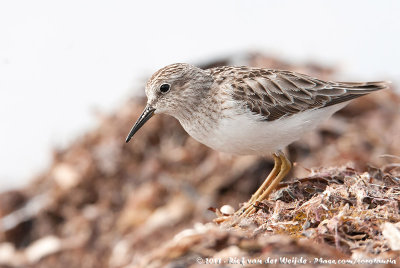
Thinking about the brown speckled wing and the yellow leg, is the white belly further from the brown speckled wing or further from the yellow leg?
the yellow leg

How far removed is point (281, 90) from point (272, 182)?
1.13 meters

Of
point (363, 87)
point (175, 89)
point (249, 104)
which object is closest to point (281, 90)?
point (249, 104)

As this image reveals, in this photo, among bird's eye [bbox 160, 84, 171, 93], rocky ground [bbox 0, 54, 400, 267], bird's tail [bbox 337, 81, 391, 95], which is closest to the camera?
bird's eye [bbox 160, 84, 171, 93]

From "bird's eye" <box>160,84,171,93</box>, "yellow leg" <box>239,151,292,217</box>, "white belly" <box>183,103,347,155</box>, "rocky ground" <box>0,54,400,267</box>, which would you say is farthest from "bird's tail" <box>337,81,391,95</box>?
"bird's eye" <box>160,84,171,93</box>

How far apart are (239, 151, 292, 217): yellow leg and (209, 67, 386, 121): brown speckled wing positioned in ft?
1.90

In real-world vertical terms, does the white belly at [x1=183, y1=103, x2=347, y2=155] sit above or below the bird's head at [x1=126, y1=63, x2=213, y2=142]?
below

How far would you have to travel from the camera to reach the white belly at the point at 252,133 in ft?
19.6

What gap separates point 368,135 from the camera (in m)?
10.5

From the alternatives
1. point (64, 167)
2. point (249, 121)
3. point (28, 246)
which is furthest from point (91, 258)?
point (249, 121)

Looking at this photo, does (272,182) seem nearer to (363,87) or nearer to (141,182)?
(363,87)

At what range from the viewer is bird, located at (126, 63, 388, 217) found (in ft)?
19.8

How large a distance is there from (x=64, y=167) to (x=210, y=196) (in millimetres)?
3257

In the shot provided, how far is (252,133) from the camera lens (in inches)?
237

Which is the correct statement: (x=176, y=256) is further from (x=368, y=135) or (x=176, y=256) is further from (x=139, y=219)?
(x=368, y=135)
